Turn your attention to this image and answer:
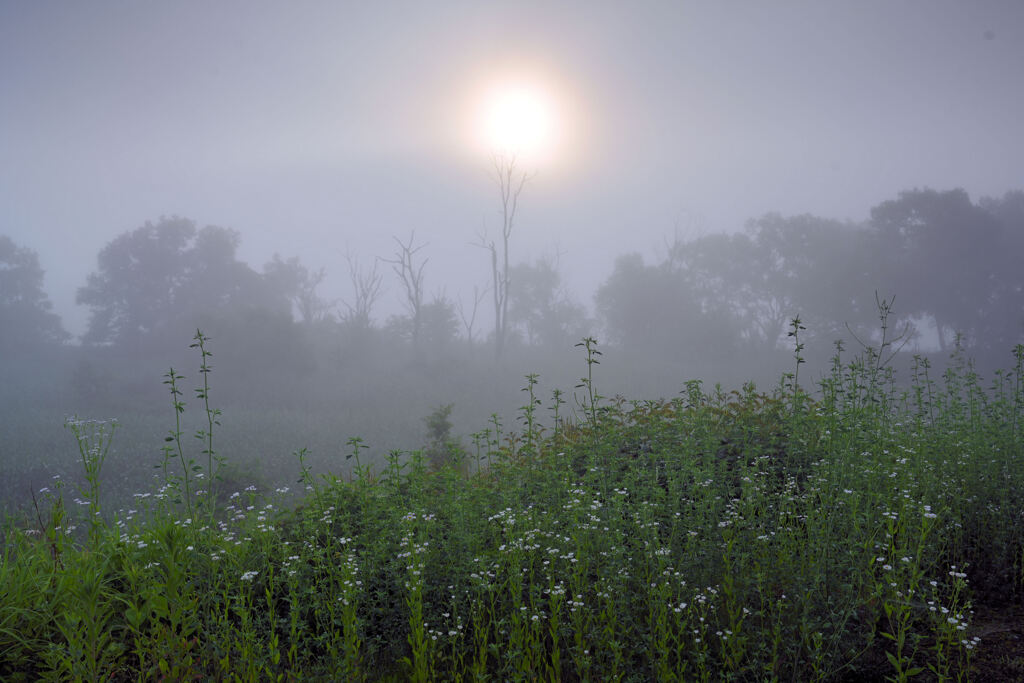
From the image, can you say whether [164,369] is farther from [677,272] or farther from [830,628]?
[677,272]

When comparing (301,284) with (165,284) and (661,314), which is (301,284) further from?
(661,314)

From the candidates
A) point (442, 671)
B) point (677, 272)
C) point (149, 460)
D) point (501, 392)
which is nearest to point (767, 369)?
point (677, 272)

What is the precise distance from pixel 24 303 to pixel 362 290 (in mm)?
19993

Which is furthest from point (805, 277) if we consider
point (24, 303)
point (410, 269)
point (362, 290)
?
point (24, 303)

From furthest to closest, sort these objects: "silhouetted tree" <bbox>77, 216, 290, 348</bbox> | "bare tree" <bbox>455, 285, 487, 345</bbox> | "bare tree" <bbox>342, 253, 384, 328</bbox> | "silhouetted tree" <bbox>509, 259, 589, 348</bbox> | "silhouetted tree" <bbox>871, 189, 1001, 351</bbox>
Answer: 1. "silhouetted tree" <bbox>509, 259, 589, 348</bbox>
2. "bare tree" <bbox>455, 285, 487, 345</bbox>
3. "bare tree" <bbox>342, 253, 384, 328</bbox>
4. "silhouetted tree" <bbox>871, 189, 1001, 351</bbox>
5. "silhouetted tree" <bbox>77, 216, 290, 348</bbox>

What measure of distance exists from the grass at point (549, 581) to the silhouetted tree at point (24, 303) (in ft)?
116

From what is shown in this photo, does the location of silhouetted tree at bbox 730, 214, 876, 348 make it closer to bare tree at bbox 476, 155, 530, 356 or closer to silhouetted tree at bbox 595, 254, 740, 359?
silhouetted tree at bbox 595, 254, 740, 359

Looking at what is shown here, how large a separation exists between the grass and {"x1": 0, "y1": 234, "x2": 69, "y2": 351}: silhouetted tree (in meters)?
35.3

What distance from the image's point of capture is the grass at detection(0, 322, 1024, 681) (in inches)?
116

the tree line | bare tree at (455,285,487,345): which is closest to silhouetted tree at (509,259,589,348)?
the tree line

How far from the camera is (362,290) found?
3697 centimetres

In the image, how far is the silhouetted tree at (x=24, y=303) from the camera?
3072 centimetres

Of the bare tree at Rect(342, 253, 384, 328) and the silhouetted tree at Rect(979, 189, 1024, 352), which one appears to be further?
the bare tree at Rect(342, 253, 384, 328)

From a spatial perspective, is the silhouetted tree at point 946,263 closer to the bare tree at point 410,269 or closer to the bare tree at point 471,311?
the bare tree at point 471,311
